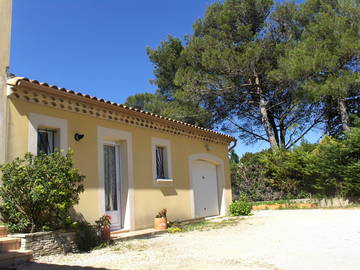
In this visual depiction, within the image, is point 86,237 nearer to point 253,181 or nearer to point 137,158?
point 137,158

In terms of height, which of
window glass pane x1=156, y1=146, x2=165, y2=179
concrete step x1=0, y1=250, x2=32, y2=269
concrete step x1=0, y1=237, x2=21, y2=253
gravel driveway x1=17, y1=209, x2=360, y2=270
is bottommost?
gravel driveway x1=17, y1=209, x2=360, y2=270

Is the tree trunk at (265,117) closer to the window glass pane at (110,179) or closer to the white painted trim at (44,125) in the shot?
the window glass pane at (110,179)

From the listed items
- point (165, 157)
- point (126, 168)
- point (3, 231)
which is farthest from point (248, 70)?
point (3, 231)

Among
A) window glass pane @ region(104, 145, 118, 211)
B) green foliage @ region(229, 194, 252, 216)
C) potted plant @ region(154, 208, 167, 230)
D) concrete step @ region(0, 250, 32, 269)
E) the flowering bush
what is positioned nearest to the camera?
concrete step @ region(0, 250, 32, 269)

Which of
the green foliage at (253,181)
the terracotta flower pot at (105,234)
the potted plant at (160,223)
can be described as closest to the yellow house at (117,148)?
the potted plant at (160,223)

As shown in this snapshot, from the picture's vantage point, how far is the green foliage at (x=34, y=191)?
5754 mm

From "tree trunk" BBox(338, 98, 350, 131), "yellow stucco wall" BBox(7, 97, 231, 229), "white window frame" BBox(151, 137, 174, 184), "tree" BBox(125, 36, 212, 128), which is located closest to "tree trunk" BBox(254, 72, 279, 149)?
"tree" BBox(125, 36, 212, 128)

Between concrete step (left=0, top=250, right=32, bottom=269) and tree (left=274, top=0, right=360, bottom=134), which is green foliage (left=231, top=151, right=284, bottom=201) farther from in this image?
concrete step (left=0, top=250, right=32, bottom=269)

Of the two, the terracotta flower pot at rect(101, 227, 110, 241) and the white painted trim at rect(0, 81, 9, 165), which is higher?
the white painted trim at rect(0, 81, 9, 165)

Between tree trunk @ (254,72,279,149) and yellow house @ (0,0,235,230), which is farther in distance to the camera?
tree trunk @ (254,72,279,149)

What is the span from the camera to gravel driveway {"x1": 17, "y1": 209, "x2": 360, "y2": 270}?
193 inches

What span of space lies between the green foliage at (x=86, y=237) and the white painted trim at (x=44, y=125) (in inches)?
62.0

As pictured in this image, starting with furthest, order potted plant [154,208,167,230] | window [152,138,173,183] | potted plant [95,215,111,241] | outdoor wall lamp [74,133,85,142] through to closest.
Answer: window [152,138,173,183] < potted plant [154,208,167,230] < outdoor wall lamp [74,133,85,142] < potted plant [95,215,111,241]

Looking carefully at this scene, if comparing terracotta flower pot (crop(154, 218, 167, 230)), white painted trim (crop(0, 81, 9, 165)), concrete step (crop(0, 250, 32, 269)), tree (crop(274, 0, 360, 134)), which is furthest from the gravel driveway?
tree (crop(274, 0, 360, 134))
